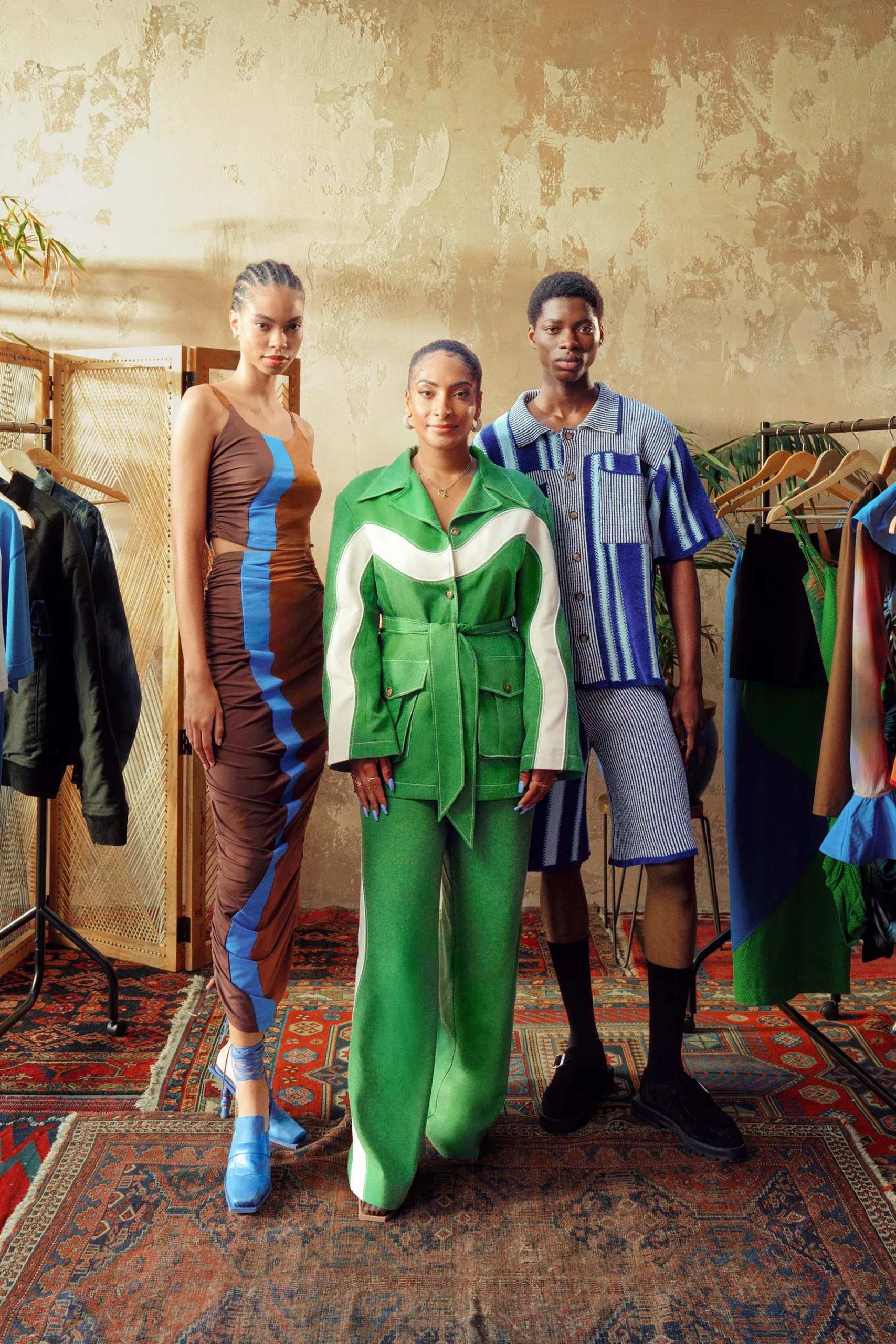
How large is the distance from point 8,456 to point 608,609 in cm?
157

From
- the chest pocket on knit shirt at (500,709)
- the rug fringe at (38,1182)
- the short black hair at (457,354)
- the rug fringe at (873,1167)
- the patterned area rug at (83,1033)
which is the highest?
the short black hair at (457,354)

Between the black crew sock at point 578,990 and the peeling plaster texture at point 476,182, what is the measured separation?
2149 mm

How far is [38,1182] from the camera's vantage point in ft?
7.48

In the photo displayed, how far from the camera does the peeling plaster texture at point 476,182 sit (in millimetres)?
4105

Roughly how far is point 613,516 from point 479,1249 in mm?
1513

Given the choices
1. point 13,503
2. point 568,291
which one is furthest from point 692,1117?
point 13,503

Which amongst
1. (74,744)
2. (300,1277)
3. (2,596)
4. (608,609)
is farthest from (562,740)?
(74,744)

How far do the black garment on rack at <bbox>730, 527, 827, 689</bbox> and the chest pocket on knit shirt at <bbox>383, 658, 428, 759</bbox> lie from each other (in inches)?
31.3

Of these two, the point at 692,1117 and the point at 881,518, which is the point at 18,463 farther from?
the point at 692,1117

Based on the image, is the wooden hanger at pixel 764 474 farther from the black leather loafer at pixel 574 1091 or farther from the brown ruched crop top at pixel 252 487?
the black leather loafer at pixel 574 1091

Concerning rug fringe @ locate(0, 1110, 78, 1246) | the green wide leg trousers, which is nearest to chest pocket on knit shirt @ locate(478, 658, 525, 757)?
the green wide leg trousers

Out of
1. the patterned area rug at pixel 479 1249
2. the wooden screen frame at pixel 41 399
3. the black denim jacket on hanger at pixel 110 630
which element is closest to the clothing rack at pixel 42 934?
the black denim jacket on hanger at pixel 110 630

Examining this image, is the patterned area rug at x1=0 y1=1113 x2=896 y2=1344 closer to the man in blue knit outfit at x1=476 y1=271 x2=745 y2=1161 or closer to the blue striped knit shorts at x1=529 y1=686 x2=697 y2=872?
the man in blue knit outfit at x1=476 y1=271 x2=745 y2=1161

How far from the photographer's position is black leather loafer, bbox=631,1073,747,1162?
7.75ft
